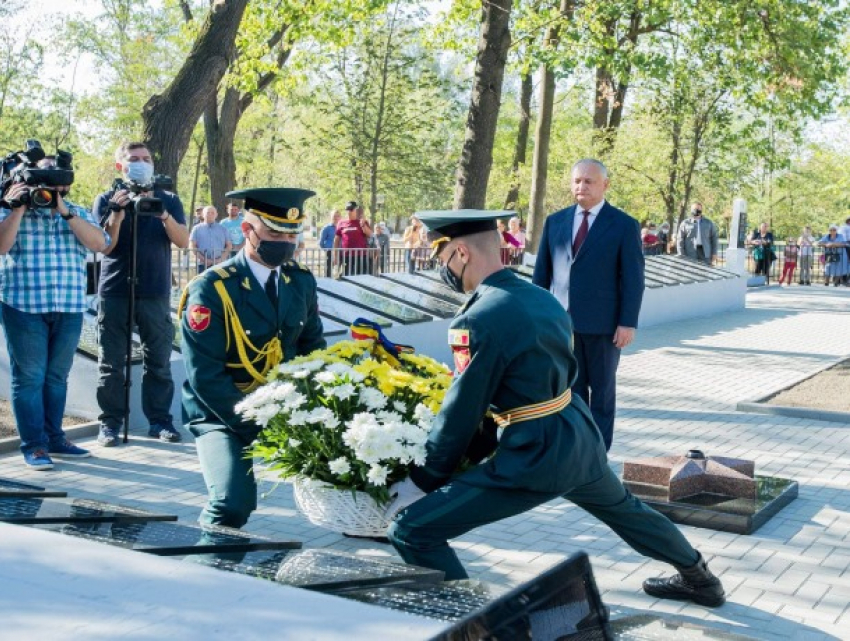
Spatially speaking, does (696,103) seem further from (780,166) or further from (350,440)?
(350,440)

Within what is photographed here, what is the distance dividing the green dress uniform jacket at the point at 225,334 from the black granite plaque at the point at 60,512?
3.73 ft

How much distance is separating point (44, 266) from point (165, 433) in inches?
67.5

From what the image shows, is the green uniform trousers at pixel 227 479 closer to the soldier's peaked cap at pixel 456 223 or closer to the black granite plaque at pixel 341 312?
the soldier's peaked cap at pixel 456 223

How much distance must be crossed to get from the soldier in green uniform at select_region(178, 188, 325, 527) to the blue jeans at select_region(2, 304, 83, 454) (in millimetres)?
3169

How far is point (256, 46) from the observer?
20.9 meters

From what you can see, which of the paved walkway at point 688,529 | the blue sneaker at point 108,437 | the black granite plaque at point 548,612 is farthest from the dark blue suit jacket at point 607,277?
the black granite plaque at point 548,612

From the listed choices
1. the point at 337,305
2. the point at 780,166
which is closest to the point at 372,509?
the point at 337,305

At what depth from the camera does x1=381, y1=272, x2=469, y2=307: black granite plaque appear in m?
14.7

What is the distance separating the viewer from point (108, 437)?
27.8ft

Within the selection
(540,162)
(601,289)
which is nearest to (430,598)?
(601,289)

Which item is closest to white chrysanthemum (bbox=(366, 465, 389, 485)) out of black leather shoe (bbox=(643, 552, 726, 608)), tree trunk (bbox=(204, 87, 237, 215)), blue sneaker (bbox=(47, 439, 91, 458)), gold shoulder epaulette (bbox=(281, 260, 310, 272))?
gold shoulder epaulette (bbox=(281, 260, 310, 272))

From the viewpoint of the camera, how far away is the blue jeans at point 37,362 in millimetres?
7645

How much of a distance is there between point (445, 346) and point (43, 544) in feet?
36.3

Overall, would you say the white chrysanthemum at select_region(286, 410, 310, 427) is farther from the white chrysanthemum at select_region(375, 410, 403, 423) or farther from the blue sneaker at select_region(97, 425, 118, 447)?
the blue sneaker at select_region(97, 425, 118, 447)
